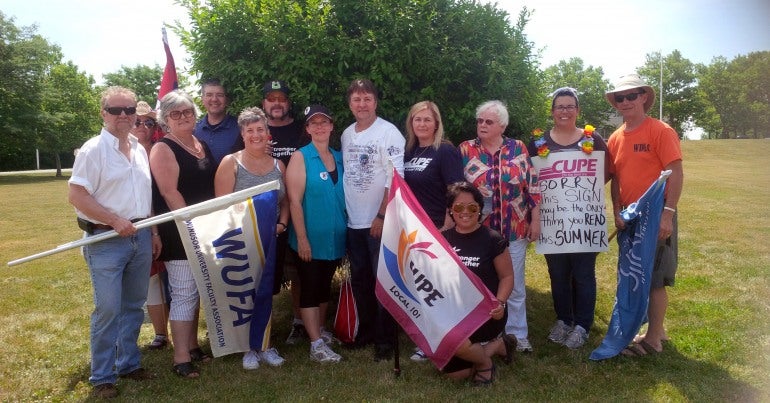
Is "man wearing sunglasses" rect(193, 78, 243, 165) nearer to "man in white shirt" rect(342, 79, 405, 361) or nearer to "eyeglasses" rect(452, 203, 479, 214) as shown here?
→ "man in white shirt" rect(342, 79, 405, 361)

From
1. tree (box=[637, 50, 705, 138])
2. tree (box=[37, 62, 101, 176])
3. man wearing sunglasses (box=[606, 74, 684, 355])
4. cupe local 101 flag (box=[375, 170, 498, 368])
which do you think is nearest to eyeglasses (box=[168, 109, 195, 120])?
cupe local 101 flag (box=[375, 170, 498, 368])

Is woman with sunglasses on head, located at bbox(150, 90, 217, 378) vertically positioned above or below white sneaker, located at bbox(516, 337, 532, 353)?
above

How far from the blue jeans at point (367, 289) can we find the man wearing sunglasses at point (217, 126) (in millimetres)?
1395

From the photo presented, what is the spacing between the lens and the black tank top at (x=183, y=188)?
4.51 meters

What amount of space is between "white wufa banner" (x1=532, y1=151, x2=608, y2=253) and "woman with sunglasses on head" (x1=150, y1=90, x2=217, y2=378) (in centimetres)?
299

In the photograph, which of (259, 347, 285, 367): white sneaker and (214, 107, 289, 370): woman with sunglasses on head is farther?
(259, 347, 285, 367): white sneaker

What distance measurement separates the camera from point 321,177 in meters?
4.73

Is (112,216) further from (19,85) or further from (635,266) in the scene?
(19,85)

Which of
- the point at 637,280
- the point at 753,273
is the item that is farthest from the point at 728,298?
the point at 637,280

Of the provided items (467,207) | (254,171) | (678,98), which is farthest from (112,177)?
(678,98)

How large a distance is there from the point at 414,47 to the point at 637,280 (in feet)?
9.15

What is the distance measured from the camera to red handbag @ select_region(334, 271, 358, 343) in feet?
17.2

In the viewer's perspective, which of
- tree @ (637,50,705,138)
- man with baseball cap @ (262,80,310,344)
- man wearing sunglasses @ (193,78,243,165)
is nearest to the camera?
man with baseball cap @ (262,80,310,344)

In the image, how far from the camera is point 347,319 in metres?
5.27
